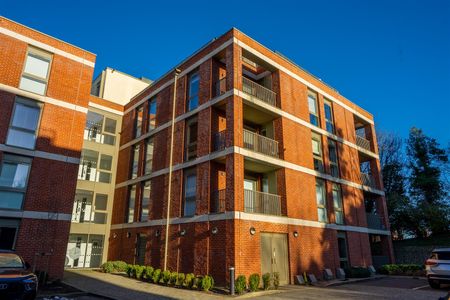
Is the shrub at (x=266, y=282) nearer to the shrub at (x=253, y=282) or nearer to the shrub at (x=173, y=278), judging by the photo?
the shrub at (x=253, y=282)

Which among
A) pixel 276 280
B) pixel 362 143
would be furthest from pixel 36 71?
pixel 362 143

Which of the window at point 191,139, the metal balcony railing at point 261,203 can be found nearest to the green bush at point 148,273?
the metal balcony railing at point 261,203

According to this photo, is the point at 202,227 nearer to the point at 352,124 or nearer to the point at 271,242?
the point at 271,242

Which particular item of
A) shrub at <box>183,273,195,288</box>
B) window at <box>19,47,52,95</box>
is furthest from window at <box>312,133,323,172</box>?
window at <box>19,47,52,95</box>

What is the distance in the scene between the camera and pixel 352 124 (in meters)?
24.0

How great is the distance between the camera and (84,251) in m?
21.1

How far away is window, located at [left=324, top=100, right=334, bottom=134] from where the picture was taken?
21578 mm

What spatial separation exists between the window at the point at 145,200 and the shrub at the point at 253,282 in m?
9.08

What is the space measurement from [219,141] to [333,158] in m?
9.12

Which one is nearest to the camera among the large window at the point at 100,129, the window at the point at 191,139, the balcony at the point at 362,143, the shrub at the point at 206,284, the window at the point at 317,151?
the shrub at the point at 206,284

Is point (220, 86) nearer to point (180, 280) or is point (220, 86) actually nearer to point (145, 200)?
point (145, 200)

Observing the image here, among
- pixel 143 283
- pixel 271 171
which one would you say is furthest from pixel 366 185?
pixel 143 283

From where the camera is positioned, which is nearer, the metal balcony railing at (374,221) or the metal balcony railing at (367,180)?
the metal balcony railing at (374,221)

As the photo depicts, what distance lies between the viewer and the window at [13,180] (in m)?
14.3
